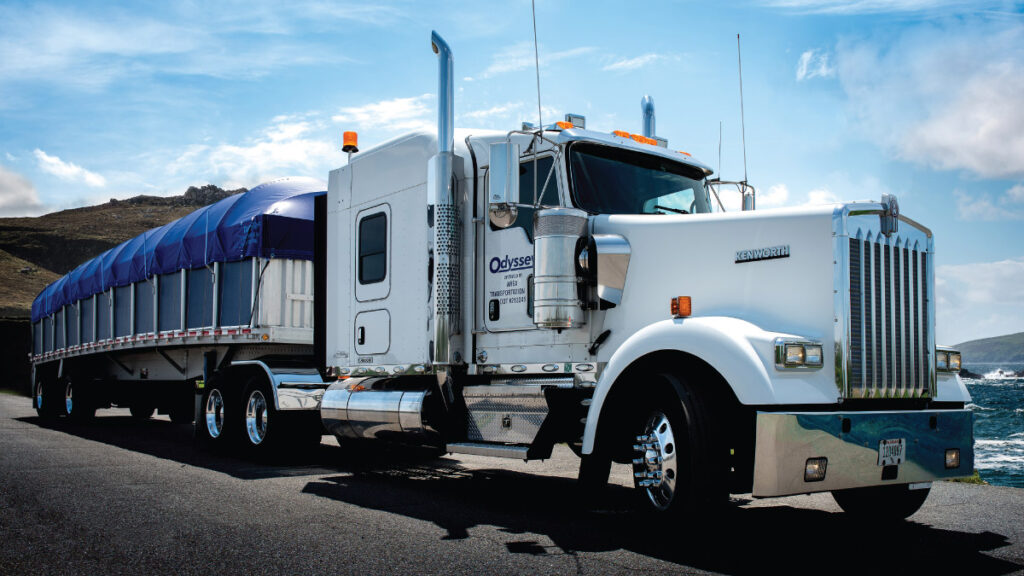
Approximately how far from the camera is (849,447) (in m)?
5.00

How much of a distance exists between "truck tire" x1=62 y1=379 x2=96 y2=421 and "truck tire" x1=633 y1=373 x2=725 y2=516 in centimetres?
1370

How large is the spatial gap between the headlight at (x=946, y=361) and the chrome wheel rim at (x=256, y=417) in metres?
7.27

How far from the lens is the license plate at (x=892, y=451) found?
513cm

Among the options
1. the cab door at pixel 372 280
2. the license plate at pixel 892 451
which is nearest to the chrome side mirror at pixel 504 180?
the cab door at pixel 372 280

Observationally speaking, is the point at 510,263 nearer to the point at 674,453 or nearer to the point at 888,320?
the point at 674,453

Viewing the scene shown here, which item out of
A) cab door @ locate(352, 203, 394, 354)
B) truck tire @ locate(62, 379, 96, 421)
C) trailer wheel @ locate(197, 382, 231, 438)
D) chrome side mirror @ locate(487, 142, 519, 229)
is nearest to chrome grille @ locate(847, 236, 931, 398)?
chrome side mirror @ locate(487, 142, 519, 229)

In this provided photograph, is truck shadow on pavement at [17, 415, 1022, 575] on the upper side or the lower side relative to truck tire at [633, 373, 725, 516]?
lower

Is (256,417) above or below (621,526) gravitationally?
above

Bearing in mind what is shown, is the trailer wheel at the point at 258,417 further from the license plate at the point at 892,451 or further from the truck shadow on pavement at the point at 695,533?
the license plate at the point at 892,451

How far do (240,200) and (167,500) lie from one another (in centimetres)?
531

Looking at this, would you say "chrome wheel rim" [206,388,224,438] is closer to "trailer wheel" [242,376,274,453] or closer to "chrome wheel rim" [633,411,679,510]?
"trailer wheel" [242,376,274,453]

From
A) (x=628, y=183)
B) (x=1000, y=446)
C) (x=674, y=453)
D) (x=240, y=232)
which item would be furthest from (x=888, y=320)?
(x=1000, y=446)

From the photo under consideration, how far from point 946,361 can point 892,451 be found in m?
1.27

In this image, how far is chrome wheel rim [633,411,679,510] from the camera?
209 inches
